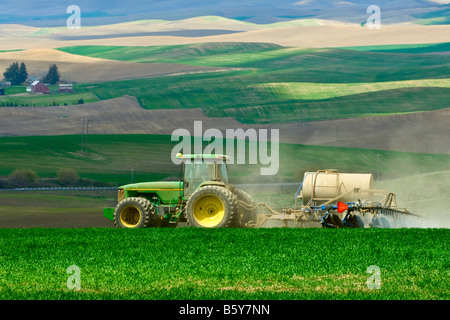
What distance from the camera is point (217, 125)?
153500mm

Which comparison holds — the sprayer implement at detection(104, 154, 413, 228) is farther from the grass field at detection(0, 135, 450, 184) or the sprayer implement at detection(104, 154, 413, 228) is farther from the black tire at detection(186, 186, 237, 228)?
the grass field at detection(0, 135, 450, 184)

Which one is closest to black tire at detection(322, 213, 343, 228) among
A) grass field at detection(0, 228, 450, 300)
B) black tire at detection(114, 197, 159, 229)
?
grass field at detection(0, 228, 450, 300)

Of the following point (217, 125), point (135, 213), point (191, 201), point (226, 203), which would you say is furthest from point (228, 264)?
point (217, 125)

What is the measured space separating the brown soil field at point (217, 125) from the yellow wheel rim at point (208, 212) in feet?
306

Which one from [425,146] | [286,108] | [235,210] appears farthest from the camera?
[286,108]

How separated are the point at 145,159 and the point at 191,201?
9348 cm

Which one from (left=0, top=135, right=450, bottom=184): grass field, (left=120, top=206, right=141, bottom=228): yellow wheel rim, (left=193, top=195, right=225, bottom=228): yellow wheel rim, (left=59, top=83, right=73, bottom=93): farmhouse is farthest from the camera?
(left=59, top=83, right=73, bottom=93): farmhouse

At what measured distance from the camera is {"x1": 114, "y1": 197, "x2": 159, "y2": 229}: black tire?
2927 centimetres

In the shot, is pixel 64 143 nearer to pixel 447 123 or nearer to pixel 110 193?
pixel 110 193

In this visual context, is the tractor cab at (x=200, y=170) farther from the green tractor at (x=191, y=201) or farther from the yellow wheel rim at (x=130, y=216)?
the yellow wheel rim at (x=130, y=216)

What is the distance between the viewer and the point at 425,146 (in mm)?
121188

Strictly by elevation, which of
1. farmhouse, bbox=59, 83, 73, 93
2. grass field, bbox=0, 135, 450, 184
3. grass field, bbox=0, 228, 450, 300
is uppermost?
farmhouse, bbox=59, 83, 73, 93

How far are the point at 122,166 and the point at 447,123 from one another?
56252 mm
